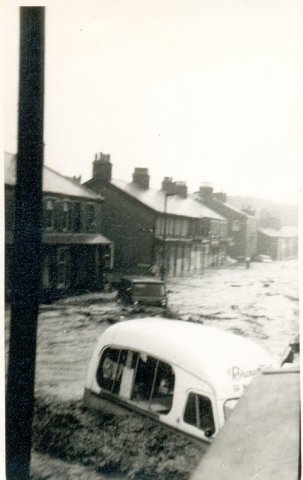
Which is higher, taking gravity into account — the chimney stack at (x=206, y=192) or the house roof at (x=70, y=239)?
the chimney stack at (x=206, y=192)

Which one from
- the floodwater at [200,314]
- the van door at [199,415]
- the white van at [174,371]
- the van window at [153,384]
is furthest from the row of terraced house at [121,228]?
the van door at [199,415]

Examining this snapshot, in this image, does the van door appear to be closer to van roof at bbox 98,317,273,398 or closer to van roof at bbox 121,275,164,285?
van roof at bbox 98,317,273,398

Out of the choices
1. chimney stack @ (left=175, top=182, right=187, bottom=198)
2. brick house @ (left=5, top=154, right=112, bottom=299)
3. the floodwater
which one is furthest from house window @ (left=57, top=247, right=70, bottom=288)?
chimney stack @ (left=175, top=182, right=187, bottom=198)

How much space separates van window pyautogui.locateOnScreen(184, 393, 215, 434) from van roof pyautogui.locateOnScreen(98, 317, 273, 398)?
0.09 meters

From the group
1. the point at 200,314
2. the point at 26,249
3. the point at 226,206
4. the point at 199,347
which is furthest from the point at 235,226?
the point at 26,249

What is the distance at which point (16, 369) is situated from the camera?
208cm

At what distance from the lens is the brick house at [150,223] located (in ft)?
7.75

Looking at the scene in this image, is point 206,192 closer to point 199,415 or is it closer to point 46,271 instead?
point 46,271

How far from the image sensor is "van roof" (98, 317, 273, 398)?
6.63ft

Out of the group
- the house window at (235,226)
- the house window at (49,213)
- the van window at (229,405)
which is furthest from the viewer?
the house window at (235,226)

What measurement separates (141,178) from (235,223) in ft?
1.96

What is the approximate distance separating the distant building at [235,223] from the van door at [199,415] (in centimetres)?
81

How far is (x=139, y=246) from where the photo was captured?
7.80 ft

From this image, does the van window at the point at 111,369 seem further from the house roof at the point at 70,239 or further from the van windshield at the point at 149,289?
the house roof at the point at 70,239
